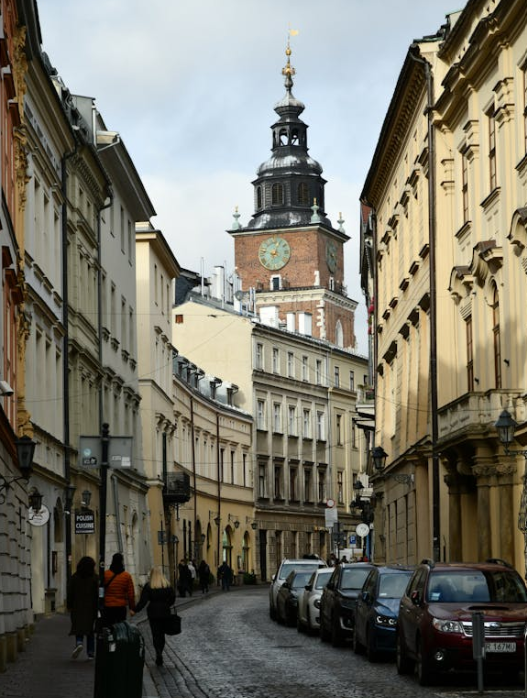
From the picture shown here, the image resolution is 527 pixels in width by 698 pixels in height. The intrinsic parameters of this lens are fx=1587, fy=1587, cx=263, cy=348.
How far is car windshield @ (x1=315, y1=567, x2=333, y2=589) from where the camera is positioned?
3366cm

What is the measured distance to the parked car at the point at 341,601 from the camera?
93.8 feet

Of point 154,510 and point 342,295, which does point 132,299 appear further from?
point 342,295

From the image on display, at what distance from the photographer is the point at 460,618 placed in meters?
20.0

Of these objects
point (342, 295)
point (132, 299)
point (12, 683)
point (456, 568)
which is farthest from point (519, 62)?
point (342, 295)

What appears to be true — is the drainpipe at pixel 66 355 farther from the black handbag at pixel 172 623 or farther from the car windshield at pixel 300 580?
the black handbag at pixel 172 623

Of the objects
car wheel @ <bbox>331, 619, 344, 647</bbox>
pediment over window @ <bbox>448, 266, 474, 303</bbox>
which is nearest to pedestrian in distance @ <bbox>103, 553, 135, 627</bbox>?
car wheel @ <bbox>331, 619, 344, 647</bbox>

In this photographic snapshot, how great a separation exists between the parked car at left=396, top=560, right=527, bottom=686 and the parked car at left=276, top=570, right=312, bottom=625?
1561 centimetres

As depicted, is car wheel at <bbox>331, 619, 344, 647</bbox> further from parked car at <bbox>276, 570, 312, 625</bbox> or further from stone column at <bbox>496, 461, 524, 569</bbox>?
parked car at <bbox>276, 570, 312, 625</bbox>

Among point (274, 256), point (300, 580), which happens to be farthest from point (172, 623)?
point (274, 256)

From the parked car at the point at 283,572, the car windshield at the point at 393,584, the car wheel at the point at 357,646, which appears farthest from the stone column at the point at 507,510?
the parked car at the point at 283,572

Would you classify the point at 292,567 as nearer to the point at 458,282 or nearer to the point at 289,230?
the point at 458,282

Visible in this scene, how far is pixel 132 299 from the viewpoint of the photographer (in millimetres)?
62094

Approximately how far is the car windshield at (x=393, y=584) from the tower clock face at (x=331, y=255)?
122259 millimetres

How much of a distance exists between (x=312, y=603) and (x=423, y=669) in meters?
13.5
